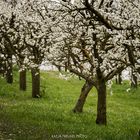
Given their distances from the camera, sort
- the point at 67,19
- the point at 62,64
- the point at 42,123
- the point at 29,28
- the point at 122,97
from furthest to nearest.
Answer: the point at 122,97 → the point at 29,28 → the point at 62,64 → the point at 67,19 → the point at 42,123

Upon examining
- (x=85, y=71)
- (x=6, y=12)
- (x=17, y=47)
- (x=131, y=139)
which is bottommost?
(x=131, y=139)

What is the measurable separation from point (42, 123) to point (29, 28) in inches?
496

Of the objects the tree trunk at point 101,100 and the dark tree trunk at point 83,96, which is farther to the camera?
the dark tree trunk at point 83,96

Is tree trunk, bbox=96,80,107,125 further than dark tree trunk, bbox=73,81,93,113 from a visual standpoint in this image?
No

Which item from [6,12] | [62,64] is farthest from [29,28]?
[62,64]

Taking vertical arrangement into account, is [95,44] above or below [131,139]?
above

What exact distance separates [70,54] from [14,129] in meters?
6.64

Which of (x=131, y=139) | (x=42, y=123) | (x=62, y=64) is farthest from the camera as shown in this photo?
(x=62, y=64)

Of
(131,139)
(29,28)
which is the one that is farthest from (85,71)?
(29,28)

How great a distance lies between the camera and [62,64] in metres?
24.6

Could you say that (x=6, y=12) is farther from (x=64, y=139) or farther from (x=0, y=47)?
(x=64, y=139)

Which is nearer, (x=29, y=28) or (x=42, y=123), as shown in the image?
(x=42, y=123)

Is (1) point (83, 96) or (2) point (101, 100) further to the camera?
(1) point (83, 96)

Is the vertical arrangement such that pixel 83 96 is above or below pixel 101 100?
above
